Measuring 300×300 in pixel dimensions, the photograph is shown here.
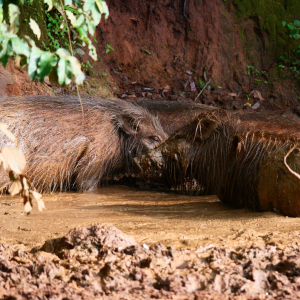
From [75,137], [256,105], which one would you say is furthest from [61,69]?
[256,105]

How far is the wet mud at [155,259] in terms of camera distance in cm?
189

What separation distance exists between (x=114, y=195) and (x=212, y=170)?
1271 mm

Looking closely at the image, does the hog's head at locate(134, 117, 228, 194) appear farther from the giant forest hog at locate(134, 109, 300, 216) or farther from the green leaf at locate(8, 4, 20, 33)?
the green leaf at locate(8, 4, 20, 33)

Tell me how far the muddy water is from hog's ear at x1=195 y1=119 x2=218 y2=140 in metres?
0.83

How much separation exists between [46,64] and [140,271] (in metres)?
1.07

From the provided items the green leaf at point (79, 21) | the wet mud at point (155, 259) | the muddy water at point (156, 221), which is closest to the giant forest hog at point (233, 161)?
the muddy water at point (156, 221)

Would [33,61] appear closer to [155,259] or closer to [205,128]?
[155,259]

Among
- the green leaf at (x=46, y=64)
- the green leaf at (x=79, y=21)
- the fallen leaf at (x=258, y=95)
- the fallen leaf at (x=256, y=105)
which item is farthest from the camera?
the fallen leaf at (x=258, y=95)

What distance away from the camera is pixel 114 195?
5.23m

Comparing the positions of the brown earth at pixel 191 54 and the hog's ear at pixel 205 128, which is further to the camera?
the brown earth at pixel 191 54

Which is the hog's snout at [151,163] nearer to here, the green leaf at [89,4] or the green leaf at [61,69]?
the green leaf at [89,4]

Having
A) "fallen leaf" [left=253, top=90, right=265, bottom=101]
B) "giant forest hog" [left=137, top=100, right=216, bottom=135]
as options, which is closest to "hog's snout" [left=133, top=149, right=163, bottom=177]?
"giant forest hog" [left=137, top=100, right=216, bottom=135]

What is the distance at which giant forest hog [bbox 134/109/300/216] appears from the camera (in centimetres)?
Result: 351

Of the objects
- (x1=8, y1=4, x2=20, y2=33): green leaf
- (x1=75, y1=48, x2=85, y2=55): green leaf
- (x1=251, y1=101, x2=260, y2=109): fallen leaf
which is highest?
(x1=75, y1=48, x2=85, y2=55): green leaf
